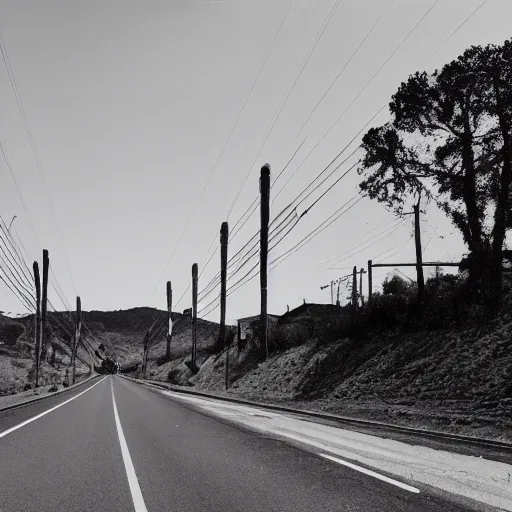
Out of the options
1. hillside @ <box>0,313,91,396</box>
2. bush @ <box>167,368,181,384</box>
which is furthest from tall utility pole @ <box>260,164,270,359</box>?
hillside @ <box>0,313,91,396</box>

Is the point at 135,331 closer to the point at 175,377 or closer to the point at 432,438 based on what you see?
the point at 175,377

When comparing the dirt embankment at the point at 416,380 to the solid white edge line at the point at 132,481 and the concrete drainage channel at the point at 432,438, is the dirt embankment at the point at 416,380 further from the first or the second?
the solid white edge line at the point at 132,481

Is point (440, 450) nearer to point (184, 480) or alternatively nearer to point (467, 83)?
point (184, 480)

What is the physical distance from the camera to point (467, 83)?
24547mm

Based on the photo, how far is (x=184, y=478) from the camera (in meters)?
6.50

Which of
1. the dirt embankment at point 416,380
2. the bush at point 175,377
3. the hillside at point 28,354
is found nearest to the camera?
the dirt embankment at point 416,380

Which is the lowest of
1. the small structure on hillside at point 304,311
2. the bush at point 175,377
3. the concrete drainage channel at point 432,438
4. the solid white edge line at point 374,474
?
the bush at point 175,377

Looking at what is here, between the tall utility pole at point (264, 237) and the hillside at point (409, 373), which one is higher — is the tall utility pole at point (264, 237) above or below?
above

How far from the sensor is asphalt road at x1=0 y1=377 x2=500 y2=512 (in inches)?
203

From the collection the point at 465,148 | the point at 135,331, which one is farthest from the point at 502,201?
the point at 135,331

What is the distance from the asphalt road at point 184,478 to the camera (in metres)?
5.16

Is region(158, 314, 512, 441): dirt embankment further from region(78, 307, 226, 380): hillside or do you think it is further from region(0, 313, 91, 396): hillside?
region(78, 307, 226, 380): hillside

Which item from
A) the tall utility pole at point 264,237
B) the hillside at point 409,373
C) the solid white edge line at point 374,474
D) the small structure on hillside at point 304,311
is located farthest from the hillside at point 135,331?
the solid white edge line at point 374,474

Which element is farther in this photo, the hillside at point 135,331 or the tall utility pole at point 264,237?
the hillside at point 135,331
